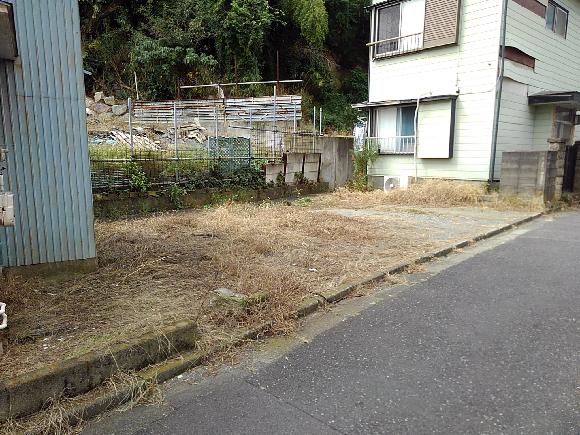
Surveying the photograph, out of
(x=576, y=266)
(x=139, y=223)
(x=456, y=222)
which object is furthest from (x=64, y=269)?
(x=456, y=222)

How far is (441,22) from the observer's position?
40.2 feet

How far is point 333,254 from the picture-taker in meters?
5.78

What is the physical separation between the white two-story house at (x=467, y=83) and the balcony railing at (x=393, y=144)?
3 cm

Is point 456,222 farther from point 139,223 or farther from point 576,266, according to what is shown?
point 139,223

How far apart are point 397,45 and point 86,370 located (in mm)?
13905

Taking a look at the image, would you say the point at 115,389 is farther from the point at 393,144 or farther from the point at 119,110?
the point at 119,110

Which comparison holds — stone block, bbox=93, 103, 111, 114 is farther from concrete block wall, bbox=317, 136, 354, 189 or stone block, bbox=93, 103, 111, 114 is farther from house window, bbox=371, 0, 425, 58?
house window, bbox=371, 0, 425, 58

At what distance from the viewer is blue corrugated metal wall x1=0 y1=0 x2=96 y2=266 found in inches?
156

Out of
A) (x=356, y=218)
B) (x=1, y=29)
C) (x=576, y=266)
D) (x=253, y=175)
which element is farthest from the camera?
→ (x=253, y=175)

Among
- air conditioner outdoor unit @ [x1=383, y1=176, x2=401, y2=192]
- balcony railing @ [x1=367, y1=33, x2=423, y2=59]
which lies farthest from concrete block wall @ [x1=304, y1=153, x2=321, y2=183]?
balcony railing @ [x1=367, y1=33, x2=423, y2=59]

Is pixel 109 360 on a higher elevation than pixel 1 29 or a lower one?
lower

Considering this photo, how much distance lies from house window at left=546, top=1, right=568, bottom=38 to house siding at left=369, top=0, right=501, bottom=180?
3.40 metres

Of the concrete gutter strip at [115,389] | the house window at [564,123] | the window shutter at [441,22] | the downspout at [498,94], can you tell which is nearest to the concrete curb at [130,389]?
the concrete gutter strip at [115,389]

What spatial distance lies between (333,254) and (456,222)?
4186mm
